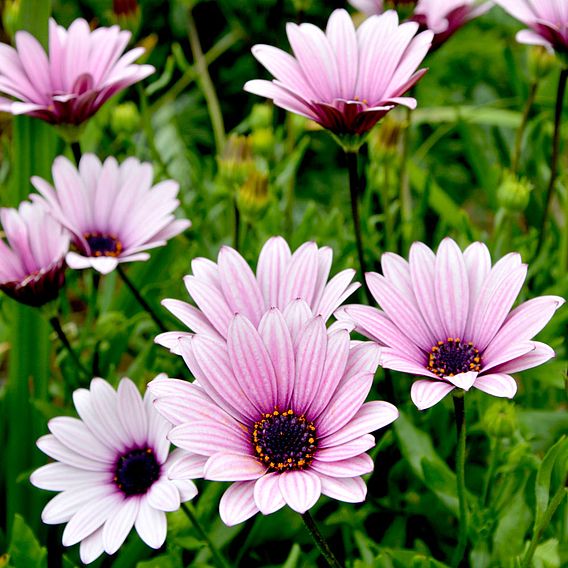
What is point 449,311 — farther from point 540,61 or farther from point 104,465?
point 540,61

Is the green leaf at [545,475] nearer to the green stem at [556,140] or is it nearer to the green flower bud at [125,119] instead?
the green stem at [556,140]

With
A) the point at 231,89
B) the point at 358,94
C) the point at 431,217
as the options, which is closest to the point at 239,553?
the point at 358,94

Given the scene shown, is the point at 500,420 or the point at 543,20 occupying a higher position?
the point at 543,20

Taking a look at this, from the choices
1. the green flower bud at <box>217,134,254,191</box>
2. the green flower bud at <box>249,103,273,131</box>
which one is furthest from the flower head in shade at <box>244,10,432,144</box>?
the green flower bud at <box>249,103,273,131</box>

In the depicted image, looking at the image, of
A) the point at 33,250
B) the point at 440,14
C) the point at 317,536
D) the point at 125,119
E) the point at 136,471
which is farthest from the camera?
the point at 125,119

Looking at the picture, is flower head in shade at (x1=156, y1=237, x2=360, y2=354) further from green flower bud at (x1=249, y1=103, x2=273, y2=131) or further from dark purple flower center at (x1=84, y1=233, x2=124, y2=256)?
green flower bud at (x1=249, y1=103, x2=273, y2=131)

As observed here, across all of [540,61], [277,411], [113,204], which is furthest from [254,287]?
[540,61]

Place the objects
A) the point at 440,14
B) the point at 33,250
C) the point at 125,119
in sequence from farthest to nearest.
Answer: the point at 125,119
the point at 440,14
the point at 33,250
